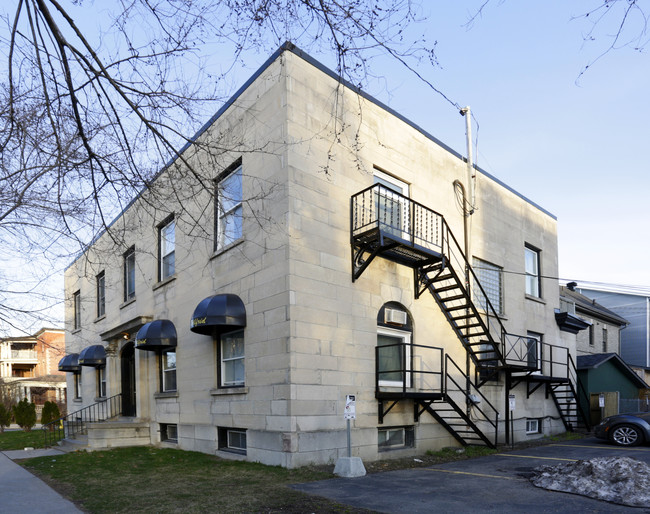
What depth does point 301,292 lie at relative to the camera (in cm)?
1166

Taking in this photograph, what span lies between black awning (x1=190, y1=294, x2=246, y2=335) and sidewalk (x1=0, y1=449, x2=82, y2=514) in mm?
4314

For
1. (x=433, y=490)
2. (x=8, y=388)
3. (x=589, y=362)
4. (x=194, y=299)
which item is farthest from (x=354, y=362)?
(x=8, y=388)

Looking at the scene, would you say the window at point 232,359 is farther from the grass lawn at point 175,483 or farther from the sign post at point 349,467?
the sign post at point 349,467

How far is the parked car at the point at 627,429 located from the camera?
50.8 ft

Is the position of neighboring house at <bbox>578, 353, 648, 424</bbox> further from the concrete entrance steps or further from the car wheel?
the concrete entrance steps

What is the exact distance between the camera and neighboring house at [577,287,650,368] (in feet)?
Result: 127

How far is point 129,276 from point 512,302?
45.4 ft

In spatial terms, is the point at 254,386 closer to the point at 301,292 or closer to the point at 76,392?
the point at 301,292

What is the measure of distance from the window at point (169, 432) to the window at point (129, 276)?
5562 millimetres

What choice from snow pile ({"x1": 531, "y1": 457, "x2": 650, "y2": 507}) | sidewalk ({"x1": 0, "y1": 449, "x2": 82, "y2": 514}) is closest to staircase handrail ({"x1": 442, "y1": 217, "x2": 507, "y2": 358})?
snow pile ({"x1": 531, "y1": 457, "x2": 650, "y2": 507})

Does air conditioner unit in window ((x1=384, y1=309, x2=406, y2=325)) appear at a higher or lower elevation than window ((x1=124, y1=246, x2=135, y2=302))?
lower

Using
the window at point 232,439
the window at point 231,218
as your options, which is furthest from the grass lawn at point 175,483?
the window at point 231,218

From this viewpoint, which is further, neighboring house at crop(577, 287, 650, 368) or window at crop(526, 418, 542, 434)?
neighboring house at crop(577, 287, 650, 368)

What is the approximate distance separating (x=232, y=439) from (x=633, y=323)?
36.0 m
